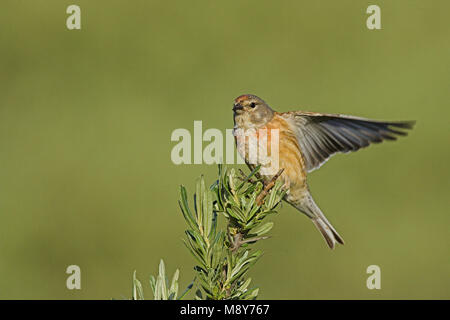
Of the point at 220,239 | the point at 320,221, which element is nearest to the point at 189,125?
the point at 320,221

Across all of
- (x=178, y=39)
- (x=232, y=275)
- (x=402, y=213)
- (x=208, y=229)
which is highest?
(x=178, y=39)

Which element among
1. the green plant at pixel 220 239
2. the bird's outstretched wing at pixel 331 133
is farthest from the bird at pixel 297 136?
the green plant at pixel 220 239

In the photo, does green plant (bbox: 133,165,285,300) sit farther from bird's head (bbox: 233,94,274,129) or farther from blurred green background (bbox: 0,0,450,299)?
blurred green background (bbox: 0,0,450,299)

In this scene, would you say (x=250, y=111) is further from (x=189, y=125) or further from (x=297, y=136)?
(x=189, y=125)

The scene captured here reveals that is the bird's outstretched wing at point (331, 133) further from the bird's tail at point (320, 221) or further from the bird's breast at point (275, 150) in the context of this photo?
the bird's tail at point (320, 221)

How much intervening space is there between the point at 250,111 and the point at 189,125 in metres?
2.62

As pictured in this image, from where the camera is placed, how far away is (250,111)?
2.81 m

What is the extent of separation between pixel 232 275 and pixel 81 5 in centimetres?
558

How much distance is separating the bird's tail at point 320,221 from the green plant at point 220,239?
1.44 m

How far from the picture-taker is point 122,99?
6.04 m

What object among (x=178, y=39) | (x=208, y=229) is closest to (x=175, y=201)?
(x=178, y=39)

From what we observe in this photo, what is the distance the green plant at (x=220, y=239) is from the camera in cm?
140

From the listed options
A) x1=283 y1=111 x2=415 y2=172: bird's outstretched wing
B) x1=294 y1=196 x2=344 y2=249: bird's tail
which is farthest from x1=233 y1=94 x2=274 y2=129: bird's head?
x1=294 y1=196 x2=344 y2=249: bird's tail

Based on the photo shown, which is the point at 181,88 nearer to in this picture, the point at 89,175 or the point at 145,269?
the point at 89,175
